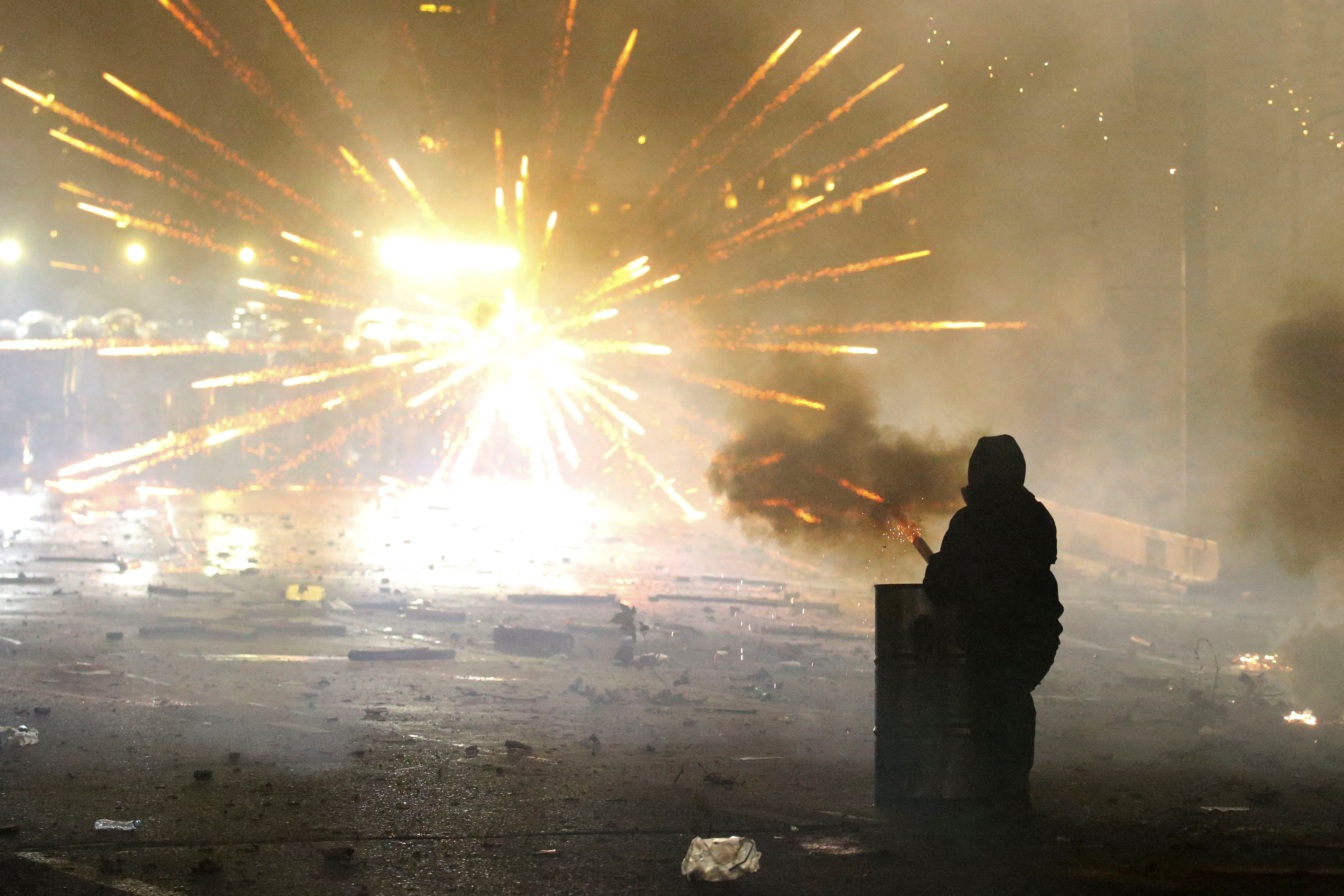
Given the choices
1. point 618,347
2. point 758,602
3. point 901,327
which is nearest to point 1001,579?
point 758,602

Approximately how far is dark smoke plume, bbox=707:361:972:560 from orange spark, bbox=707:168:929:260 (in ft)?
27.7

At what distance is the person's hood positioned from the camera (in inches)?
153

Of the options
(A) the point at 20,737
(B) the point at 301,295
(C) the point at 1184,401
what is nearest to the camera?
(A) the point at 20,737

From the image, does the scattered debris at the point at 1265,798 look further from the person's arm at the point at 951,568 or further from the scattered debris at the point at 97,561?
the scattered debris at the point at 97,561

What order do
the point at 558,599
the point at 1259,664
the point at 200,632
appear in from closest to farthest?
1. the point at 1259,664
2. the point at 200,632
3. the point at 558,599

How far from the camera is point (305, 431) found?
19.9 m

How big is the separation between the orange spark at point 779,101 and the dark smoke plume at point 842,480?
7.22 meters

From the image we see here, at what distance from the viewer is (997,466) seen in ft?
12.7

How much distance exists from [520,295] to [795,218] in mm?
7300

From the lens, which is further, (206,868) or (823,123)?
(823,123)

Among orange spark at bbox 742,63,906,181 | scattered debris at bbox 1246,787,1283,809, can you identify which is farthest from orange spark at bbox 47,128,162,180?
scattered debris at bbox 1246,787,1283,809

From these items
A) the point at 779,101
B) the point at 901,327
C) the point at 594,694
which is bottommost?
the point at 594,694

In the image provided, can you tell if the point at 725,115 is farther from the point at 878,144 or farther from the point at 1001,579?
the point at 1001,579

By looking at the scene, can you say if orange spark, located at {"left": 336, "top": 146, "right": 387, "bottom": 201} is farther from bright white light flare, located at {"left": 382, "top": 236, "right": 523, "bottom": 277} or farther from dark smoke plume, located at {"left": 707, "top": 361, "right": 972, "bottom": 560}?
Answer: dark smoke plume, located at {"left": 707, "top": 361, "right": 972, "bottom": 560}
